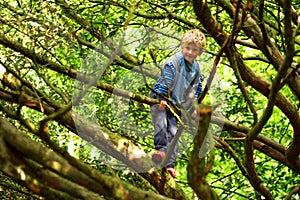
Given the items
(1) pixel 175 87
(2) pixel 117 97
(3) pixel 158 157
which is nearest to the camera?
(3) pixel 158 157

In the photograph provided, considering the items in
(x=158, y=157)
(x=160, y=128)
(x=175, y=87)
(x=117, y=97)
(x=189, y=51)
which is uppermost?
(x=189, y=51)

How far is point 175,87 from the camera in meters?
4.82

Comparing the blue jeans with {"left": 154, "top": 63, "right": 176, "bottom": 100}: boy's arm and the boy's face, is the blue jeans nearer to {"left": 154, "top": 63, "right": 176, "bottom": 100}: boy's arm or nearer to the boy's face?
{"left": 154, "top": 63, "right": 176, "bottom": 100}: boy's arm

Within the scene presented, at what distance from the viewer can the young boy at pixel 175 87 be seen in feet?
15.6

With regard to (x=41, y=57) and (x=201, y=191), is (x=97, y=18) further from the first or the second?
(x=201, y=191)

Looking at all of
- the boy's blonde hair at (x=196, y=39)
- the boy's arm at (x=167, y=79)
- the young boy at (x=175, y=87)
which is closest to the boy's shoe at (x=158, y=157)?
the young boy at (x=175, y=87)

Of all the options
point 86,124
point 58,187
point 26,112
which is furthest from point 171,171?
point 26,112

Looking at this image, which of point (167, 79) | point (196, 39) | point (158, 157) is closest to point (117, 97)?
point (167, 79)

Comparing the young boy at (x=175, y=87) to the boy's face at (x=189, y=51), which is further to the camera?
the boy's face at (x=189, y=51)

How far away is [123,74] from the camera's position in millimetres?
6516

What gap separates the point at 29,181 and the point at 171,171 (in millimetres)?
2484

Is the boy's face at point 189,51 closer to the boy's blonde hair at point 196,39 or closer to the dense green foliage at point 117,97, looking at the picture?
the boy's blonde hair at point 196,39

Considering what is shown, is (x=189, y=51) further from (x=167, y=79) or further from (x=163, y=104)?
(x=163, y=104)

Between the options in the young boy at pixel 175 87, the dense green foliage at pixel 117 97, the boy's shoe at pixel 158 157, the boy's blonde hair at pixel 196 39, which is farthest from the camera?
the boy's blonde hair at pixel 196 39
